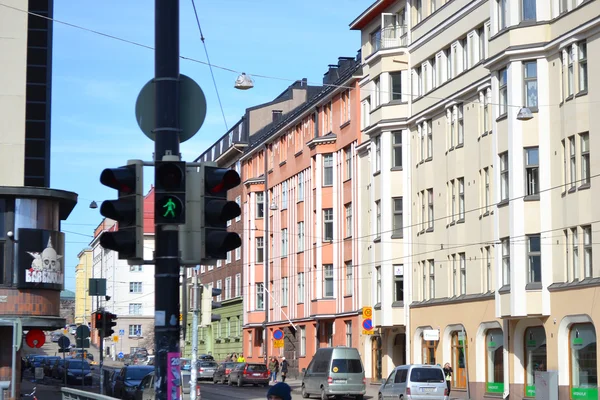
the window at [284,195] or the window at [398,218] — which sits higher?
the window at [284,195]

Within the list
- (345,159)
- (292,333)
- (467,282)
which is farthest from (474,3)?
(292,333)

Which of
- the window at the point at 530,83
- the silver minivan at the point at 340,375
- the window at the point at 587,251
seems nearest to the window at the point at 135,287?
the silver minivan at the point at 340,375

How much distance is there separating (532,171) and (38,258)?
17.9 metres

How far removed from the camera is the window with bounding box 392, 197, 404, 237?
54531mm

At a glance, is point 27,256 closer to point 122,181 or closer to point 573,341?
point 573,341

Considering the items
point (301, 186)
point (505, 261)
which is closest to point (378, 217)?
point (505, 261)

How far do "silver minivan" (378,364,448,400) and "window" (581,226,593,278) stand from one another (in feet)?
19.3

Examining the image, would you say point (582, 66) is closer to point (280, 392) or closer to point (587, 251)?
point (587, 251)

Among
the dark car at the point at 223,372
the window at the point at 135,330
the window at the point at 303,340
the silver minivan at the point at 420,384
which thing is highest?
the window at the point at 135,330

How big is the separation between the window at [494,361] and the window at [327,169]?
22.6m

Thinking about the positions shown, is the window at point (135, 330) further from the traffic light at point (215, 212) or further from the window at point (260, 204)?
the traffic light at point (215, 212)

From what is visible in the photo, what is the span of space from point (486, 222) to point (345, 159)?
65.6 ft

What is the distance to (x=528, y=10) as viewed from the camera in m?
41.4

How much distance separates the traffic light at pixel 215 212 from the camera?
418 inches
